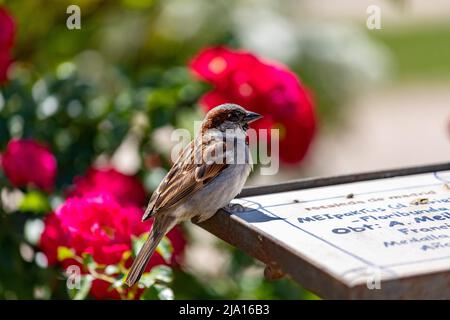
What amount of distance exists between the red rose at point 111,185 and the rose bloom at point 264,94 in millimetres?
392

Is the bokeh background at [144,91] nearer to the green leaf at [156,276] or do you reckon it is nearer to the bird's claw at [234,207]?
the green leaf at [156,276]

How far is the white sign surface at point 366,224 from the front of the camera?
199cm

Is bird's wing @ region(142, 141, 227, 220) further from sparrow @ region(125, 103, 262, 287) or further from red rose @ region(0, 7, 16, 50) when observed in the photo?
red rose @ region(0, 7, 16, 50)

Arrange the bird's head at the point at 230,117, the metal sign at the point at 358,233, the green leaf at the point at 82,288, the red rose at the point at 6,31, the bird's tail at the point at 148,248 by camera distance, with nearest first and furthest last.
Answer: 1. the metal sign at the point at 358,233
2. the bird's tail at the point at 148,248
3. the green leaf at the point at 82,288
4. the bird's head at the point at 230,117
5. the red rose at the point at 6,31

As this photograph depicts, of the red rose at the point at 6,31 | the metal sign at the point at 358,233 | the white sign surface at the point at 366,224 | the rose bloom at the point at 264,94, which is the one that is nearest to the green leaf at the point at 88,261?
the metal sign at the point at 358,233

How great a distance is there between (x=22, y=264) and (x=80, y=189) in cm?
31

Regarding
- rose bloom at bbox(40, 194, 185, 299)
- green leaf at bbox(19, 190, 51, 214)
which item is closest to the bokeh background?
green leaf at bbox(19, 190, 51, 214)

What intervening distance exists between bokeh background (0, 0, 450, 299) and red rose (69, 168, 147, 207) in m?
0.09

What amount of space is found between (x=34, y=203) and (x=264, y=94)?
0.88 meters

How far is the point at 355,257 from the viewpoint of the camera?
2053 mm

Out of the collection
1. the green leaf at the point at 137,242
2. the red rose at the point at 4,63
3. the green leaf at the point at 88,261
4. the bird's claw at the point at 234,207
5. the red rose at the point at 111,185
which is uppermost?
the red rose at the point at 4,63
